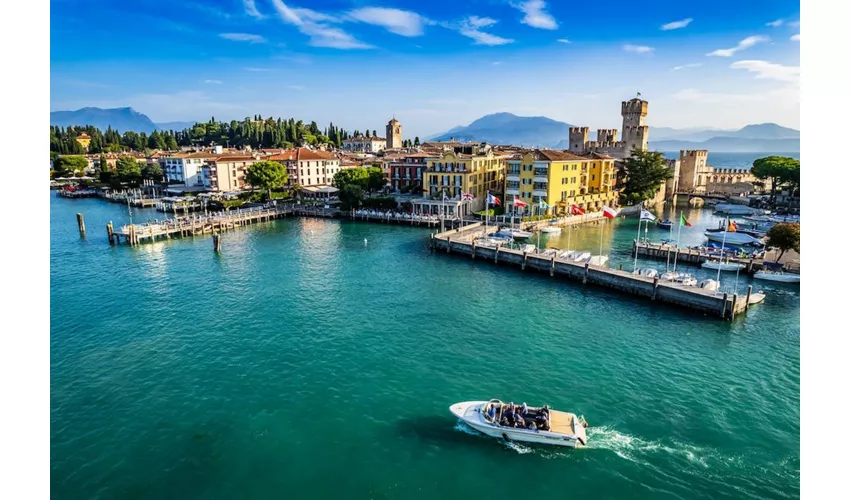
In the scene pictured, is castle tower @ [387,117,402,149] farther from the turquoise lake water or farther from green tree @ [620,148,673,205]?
the turquoise lake water

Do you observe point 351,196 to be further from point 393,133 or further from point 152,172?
point 393,133

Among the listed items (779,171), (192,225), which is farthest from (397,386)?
(779,171)

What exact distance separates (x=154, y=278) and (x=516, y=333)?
3468cm

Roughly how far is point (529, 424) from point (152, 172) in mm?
129000

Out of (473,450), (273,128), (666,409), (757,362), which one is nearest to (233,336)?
(473,450)

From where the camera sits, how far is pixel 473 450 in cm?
2044

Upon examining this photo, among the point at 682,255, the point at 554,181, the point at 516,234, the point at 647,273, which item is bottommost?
the point at 647,273

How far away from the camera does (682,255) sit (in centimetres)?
5075

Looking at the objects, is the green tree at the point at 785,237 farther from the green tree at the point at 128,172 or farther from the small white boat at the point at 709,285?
the green tree at the point at 128,172

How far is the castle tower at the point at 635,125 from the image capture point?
333ft

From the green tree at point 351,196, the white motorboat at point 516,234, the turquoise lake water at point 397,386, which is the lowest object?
the turquoise lake water at point 397,386

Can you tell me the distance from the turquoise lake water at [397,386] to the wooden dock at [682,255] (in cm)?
464

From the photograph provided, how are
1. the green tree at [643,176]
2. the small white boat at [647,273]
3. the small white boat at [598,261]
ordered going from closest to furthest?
1. the small white boat at [647,273]
2. the small white boat at [598,261]
3. the green tree at [643,176]

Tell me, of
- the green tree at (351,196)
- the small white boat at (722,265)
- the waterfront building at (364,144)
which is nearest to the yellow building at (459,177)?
the green tree at (351,196)
